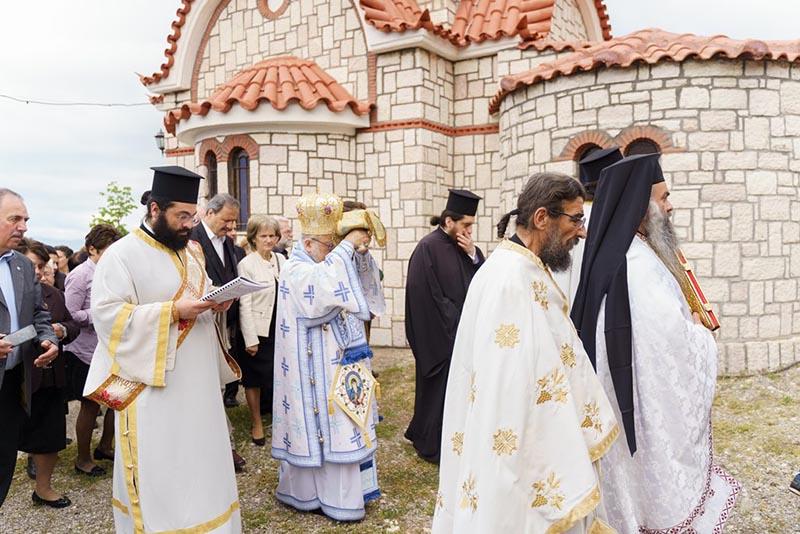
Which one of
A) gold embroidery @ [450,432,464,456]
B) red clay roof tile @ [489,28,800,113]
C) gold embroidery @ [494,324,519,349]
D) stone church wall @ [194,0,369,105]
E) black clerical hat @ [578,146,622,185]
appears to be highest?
stone church wall @ [194,0,369,105]

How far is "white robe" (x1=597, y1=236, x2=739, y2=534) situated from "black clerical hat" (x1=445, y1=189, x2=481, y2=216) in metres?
2.21

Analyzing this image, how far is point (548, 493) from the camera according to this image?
7.39ft

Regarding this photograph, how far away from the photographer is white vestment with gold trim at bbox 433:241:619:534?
2.22m

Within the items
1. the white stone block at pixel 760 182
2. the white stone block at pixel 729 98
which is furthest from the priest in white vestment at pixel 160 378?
the white stone block at pixel 760 182

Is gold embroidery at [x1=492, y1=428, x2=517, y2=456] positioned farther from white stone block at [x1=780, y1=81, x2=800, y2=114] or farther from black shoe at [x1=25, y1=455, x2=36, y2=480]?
white stone block at [x1=780, y1=81, x2=800, y2=114]

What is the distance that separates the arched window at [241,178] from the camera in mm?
10023

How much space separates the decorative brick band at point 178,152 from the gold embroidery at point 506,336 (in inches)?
435

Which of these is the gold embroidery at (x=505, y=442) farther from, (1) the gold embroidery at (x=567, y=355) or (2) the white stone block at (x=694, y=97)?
(2) the white stone block at (x=694, y=97)

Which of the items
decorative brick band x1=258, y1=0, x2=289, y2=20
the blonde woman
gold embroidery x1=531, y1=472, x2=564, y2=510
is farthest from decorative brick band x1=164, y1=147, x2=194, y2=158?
gold embroidery x1=531, y1=472, x2=564, y2=510

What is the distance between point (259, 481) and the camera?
4.71 m

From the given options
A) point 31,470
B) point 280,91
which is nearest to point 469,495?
point 31,470

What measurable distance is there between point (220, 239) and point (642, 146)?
5.26 metres

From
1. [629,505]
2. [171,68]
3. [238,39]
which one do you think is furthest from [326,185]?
[629,505]

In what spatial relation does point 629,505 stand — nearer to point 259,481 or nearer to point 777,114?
point 259,481
